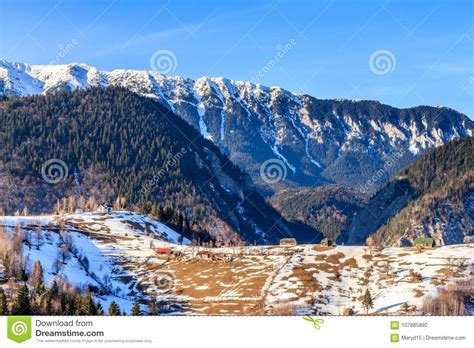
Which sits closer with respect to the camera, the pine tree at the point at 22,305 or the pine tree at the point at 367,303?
the pine tree at the point at 22,305

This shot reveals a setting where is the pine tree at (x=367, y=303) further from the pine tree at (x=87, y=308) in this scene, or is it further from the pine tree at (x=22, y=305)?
A: the pine tree at (x=22, y=305)

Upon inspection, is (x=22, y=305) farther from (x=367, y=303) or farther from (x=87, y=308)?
(x=367, y=303)

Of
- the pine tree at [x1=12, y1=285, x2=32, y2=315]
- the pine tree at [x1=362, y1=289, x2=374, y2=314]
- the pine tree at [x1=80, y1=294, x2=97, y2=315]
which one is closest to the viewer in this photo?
the pine tree at [x1=80, y1=294, x2=97, y2=315]

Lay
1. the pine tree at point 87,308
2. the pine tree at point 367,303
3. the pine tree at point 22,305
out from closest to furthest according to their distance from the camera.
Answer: the pine tree at point 87,308 → the pine tree at point 22,305 → the pine tree at point 367,303

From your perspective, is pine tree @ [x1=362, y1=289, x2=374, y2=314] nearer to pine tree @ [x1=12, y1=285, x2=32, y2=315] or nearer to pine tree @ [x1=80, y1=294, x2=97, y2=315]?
pine tree @ [x1=80, y1=294, x2=97, y2=315]

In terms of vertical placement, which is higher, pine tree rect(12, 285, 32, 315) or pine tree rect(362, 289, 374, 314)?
pine tree rect(12, 285, 32, 315)

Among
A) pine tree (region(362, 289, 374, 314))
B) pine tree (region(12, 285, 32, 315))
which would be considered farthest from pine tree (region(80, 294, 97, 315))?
pine tree (region(362, 289, 374, 314))

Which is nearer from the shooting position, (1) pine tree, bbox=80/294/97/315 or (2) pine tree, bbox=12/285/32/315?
(1) pine tree, bbox=80/294/97/315

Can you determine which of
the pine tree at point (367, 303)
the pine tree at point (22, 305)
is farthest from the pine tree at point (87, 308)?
the pine tree at point (367, 303)

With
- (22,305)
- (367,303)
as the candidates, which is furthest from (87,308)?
(367,303)
